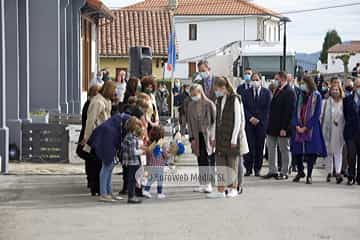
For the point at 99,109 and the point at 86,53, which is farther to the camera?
the point at 86,53

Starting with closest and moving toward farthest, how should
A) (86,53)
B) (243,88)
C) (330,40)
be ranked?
(243,88) → (86,53) → (330,40)

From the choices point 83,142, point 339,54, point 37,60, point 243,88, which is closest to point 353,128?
point 243,88

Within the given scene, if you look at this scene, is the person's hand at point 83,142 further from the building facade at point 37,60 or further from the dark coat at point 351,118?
the dark coat at point 351,118

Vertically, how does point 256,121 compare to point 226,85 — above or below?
below

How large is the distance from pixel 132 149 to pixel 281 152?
4.04m

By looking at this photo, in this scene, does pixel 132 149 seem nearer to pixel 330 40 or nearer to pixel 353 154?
pixel 353 154

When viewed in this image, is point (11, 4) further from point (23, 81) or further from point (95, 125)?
point (95, 125)

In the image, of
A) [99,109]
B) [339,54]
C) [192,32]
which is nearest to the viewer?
[99,109]

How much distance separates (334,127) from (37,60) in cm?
879

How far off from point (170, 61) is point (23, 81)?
9.25 m

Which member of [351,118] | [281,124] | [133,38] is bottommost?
[281,124]

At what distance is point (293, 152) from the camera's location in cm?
1467

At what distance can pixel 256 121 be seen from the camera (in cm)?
1504

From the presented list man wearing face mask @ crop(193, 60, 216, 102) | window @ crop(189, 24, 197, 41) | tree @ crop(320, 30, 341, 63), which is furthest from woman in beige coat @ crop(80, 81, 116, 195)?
tree @ crop(320, 30, 341, 63)
